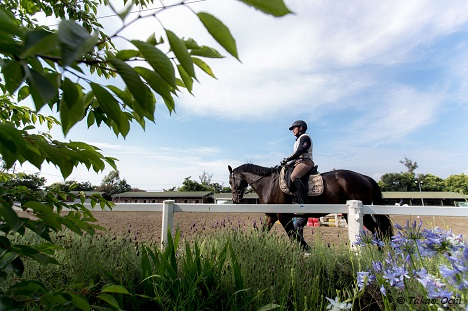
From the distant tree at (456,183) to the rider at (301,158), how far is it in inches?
2697

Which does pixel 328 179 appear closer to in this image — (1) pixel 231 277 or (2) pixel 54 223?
(1) pixel 231 277

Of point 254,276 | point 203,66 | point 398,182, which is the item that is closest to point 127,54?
point 203,66

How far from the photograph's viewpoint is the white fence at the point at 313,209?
445 centimetres

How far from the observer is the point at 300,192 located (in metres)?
6.40

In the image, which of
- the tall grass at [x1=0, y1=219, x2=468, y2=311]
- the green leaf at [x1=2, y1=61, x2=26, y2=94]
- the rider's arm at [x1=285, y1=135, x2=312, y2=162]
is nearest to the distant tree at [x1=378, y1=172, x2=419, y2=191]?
the rider's arm at [x1=285, y1=135, x2=312, y2=162]

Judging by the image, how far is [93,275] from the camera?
9.74ft

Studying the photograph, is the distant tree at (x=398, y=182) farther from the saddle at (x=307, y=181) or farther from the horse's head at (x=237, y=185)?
the saddle at (x=307, y=181)

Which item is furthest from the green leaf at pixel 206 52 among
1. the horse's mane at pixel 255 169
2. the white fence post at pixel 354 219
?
the horse's mane at pixel 255 169

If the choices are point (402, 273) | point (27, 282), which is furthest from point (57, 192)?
point (402, 273)

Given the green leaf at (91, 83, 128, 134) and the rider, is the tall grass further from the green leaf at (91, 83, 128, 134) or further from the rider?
the rider

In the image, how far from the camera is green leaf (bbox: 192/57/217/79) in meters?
0.84

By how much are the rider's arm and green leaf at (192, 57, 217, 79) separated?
6165 mm

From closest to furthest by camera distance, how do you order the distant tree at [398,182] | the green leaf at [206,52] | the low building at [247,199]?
the green leaf at [206,52], the low building at [247,199], the distant tree at [398,182]

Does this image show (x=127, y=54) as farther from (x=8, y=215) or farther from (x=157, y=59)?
(x=8, y=215)
